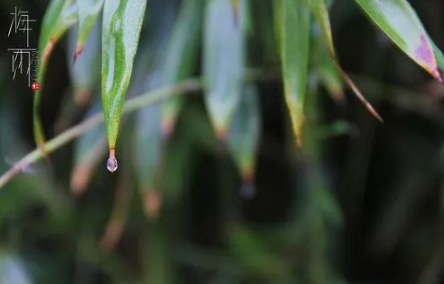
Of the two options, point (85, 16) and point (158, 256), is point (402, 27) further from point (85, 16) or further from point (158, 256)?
point (158, 256)

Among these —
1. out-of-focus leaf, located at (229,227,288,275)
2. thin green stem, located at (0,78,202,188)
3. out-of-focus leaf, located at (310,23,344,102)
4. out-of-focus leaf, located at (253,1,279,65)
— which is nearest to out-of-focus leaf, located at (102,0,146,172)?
thin green stem, located at (0,78,202,188)

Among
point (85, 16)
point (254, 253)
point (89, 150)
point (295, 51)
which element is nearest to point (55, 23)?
point (85, 16)

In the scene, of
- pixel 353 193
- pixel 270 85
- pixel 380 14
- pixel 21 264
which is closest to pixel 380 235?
pixel 353 193

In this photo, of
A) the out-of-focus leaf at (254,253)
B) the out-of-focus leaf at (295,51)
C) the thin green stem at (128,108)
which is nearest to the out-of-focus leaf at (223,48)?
the thin green stem at (128,108)

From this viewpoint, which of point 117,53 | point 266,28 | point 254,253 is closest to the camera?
point 117,53

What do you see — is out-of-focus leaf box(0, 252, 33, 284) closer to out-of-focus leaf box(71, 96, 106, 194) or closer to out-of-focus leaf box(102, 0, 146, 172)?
out-of-focus leaf box(71, 96, 106, 194)
